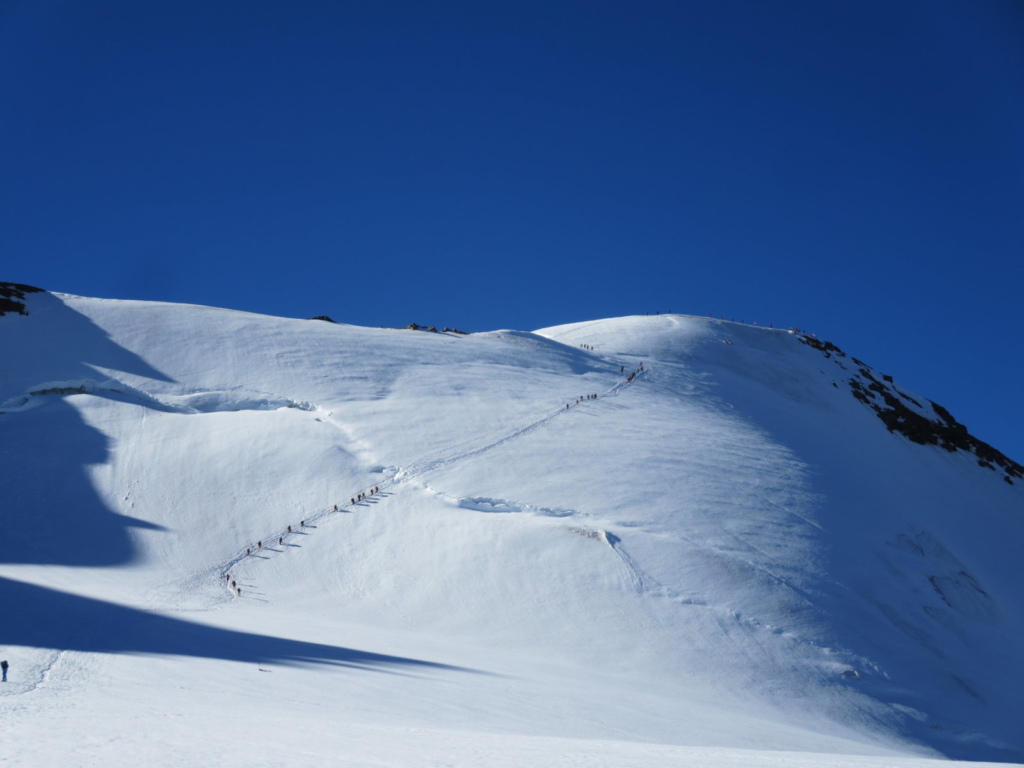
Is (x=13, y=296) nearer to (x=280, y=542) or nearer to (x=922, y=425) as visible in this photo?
(x=280, y=542)

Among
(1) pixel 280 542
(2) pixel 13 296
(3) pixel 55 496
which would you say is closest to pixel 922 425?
(1) pixel 280 542

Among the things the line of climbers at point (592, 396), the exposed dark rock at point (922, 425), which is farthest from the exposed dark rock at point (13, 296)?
the exposed dark rock at point (922, 425)

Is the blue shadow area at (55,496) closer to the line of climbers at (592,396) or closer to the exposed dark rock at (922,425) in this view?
the line of climbers at (592,396)

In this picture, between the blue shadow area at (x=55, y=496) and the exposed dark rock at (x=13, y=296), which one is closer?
the blue shadow area at (x=55, y=496)

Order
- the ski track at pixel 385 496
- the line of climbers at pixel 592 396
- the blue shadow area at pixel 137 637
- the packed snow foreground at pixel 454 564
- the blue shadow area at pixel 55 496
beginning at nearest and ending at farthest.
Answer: the packed snow foreground at pixel 454 564
the blue shadow area at pixel 137 637
the ski track at pixel 385 496
the blue shadow area at pixel 55 496
the line of climbers at pixel 592 396

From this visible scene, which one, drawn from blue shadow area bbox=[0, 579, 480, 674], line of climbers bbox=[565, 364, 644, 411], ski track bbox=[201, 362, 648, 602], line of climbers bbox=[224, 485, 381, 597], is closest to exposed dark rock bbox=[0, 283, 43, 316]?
ski track bbox=[201, 362, 648, 602]

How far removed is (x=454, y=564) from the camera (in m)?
27.0

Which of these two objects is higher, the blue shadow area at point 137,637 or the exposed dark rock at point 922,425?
the exposed dark rock at point 922,425

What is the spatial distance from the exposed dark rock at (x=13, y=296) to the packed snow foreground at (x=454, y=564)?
1396mm

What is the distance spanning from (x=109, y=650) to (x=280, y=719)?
631cm

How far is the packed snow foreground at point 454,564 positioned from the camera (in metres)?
15.2

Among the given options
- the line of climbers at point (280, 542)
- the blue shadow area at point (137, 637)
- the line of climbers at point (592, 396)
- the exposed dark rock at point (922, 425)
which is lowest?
the blue shadow area at point (137, 637)

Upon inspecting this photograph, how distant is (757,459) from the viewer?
1436 inches

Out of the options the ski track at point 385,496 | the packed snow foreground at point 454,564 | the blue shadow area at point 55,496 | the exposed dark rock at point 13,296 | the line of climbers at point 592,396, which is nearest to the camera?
the packed snow foreground at point 454,564
